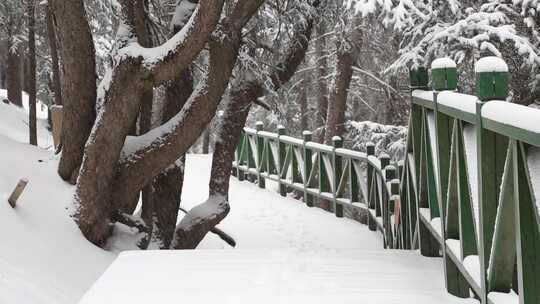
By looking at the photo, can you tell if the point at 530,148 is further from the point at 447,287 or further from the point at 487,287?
the point at 447,287

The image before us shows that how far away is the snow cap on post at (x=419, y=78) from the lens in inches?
195

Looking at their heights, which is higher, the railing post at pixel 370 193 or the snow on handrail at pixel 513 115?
the snow on handrail at pixel 513 115

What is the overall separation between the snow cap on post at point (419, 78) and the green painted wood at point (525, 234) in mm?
2619

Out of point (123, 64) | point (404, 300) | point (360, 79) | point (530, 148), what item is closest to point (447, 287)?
point (404, 300)

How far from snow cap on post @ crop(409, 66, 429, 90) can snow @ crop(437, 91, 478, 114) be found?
1132mm

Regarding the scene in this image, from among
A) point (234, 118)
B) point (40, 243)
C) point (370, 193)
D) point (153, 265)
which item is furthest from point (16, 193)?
point (370, 193)

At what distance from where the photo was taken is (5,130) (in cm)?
1472

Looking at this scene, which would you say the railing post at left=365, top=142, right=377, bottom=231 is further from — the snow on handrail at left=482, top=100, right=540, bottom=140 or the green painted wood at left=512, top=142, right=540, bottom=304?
the green painted wood at left=512, top=142, right=540, bottom=304

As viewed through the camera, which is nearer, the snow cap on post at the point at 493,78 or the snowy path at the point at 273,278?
the snow cap on post at the point at 493,78

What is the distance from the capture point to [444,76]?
391 centimetres

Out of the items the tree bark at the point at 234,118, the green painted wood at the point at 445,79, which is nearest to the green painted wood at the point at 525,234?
the green painted wood at the point at 445,79

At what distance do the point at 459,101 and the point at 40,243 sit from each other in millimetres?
3664

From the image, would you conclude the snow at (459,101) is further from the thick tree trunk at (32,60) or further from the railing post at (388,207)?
the thick tree trunk at (32,60)

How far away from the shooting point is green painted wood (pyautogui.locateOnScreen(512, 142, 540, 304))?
233 cm
